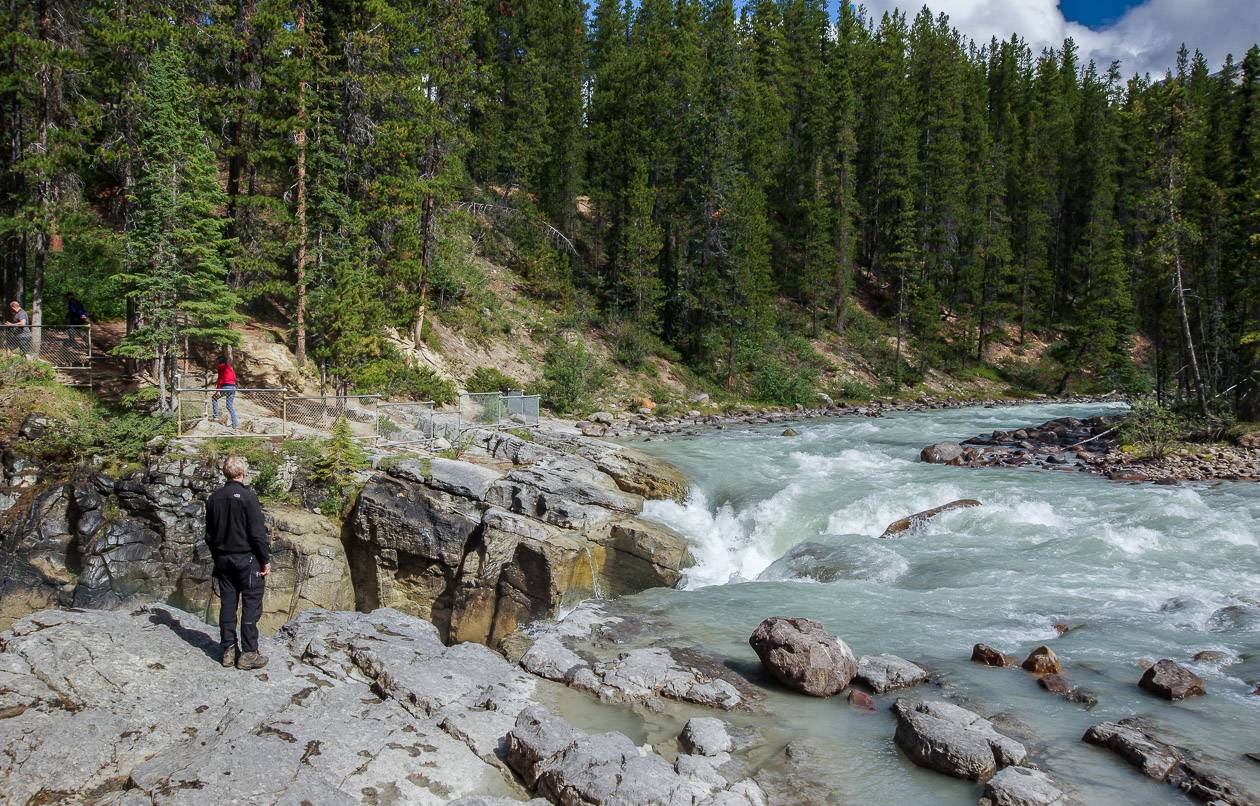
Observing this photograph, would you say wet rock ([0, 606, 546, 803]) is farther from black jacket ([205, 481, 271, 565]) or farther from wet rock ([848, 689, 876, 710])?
wet rock ([848, 689, 876, 710])

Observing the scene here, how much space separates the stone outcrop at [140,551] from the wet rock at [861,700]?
9.18 m

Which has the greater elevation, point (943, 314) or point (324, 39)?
point (324, 39)

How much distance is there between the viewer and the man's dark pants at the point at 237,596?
7.39 meters

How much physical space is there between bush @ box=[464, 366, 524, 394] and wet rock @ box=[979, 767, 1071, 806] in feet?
77.0

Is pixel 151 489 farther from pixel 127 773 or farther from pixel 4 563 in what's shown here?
pixel 127 773

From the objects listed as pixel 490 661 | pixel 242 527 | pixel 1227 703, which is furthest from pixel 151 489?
pixel 1227 703

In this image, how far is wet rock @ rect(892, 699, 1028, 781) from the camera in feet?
22.7

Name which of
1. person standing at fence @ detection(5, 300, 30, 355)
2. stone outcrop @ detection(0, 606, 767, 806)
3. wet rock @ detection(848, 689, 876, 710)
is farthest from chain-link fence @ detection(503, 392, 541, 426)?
wet rock @ detection(848, 689, 876, 710)

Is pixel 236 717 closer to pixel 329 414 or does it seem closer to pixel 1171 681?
pixel 1171 681

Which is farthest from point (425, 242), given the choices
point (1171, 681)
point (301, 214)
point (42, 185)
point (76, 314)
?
point (1171, 681)

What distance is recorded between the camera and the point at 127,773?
5711 mm

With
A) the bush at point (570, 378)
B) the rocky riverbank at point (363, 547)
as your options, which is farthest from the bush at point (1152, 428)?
the bush at point (570, 378)

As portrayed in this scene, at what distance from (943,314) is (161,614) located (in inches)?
2325

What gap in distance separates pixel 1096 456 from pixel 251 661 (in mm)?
25345
